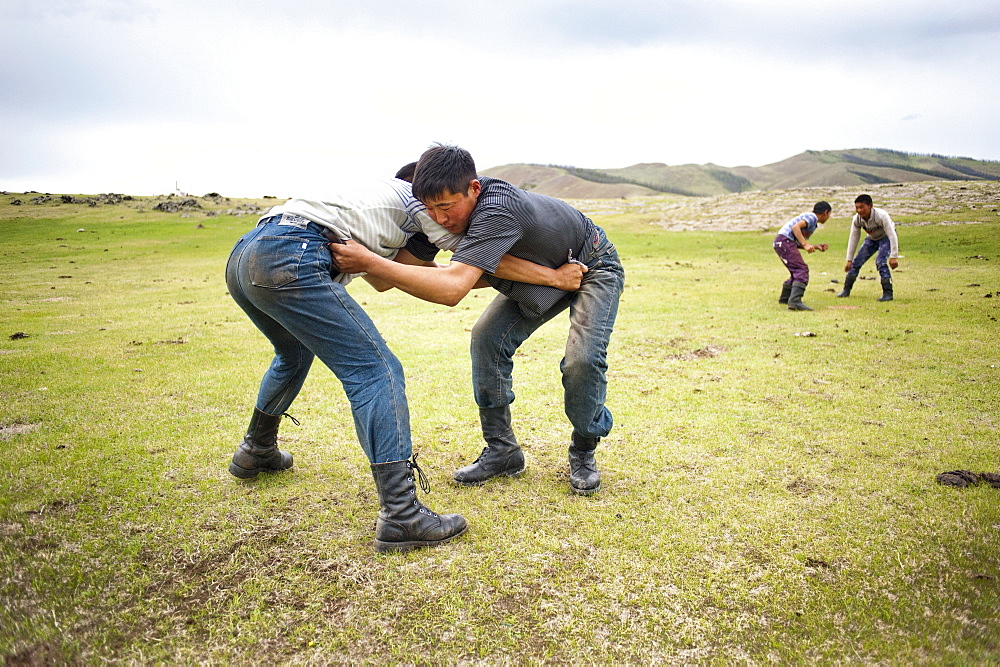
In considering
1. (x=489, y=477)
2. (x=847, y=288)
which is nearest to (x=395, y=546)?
(x=489, y=477)

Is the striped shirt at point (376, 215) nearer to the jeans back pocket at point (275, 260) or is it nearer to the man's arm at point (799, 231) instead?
the jeans back pocket at point (275, 260)

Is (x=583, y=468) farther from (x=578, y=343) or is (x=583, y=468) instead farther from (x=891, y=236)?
(x=891, y=236)

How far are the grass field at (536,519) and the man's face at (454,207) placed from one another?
166cm

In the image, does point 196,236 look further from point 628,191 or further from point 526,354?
point 628,191

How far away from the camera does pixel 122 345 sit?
8.27 m

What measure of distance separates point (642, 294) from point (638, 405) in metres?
7.92

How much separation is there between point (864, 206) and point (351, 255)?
11.4m

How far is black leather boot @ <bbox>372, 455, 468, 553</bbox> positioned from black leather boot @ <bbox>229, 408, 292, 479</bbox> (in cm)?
109

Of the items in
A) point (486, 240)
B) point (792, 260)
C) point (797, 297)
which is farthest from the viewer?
point (792, 260)

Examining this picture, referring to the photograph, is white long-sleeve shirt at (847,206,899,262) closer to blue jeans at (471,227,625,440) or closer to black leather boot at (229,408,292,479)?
blue jeans at (471,227,625,440)

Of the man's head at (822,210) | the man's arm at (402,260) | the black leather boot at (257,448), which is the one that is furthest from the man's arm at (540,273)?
the man's head at (822,210)

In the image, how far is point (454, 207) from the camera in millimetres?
3033

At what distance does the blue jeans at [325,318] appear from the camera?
2861mm

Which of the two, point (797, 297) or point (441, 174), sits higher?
point (441, 174)
